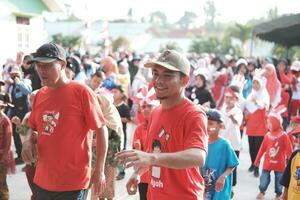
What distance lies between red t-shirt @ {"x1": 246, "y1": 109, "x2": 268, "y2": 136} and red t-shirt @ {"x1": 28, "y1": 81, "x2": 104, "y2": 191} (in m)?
5.42

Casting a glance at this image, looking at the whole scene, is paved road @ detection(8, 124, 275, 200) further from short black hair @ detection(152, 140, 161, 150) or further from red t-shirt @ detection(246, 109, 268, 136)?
short black hair @ detection(152, 140, 161, 150)

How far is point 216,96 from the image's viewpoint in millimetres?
12867

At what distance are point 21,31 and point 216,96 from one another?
11.0 metres

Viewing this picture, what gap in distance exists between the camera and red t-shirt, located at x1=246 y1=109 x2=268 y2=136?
8.64m

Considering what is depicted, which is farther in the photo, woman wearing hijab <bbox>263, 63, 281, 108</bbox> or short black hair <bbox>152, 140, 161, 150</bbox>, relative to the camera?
woman wearing hijab <bbox>263, 63, 281, 108</bbox>

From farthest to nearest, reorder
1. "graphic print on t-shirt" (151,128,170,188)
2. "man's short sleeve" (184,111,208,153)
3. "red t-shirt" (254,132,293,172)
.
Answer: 1. "red t-shirt" (254,132,293,172)
2. "graphic print on t-shirt" (151,128,170,188)
3. "man's short sleeve" (184,111,208,153)

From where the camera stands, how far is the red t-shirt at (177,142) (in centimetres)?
287

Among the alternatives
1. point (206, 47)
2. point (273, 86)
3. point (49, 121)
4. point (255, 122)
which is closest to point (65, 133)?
point (49, 121)

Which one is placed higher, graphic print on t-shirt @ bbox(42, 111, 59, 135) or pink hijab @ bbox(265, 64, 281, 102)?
graphic print on t-shirt @ bbox(42, 111, 59, 135)

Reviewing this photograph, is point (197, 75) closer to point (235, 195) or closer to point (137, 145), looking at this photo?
point (235, 195)

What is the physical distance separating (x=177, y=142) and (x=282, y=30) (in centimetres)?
839

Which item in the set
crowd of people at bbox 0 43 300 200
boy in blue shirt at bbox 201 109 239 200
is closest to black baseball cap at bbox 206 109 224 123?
crowd of people at bbox 0 43 300 200

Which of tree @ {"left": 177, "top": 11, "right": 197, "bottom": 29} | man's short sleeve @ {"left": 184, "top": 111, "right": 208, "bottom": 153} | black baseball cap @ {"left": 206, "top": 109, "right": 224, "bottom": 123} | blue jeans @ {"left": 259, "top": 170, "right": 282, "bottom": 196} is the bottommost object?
blue jeans @ {"left": 259, "top": 170, "right": 282, "bottom": 196}

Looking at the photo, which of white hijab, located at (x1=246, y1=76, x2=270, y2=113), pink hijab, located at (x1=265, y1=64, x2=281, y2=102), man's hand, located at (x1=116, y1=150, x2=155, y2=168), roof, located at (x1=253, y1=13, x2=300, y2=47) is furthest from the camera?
pink hijab, located at (x1=265, y1=64, x2=281, y2=102)
